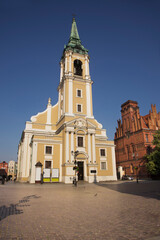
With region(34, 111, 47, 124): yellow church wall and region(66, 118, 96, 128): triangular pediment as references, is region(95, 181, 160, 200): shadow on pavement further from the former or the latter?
region(34, 111, 47, 124): yellow church wall

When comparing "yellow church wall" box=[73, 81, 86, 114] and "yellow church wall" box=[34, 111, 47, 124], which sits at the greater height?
"yellow church wall" box=[73, 81, 86, 114]

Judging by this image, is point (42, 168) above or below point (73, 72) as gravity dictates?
below

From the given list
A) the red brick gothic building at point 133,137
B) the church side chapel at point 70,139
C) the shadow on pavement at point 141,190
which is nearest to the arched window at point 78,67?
the church side chapel at point 70,139

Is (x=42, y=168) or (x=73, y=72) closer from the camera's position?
(x=42, y=168)

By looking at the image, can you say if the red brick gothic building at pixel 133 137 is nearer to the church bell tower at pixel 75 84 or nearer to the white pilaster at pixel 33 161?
the church bell tower at pixel 75 84

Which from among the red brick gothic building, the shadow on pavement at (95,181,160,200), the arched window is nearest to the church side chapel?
the arched window

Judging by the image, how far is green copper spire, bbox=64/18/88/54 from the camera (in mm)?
43150

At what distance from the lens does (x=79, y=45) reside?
45.2 meters

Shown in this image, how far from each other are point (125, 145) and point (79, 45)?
105 feet

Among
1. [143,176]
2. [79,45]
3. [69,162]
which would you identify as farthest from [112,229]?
[79,45]

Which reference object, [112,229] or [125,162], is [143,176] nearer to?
[125,162]

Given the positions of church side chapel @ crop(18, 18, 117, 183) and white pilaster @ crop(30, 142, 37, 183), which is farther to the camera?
church side chapel @ crop(18, 18, 117, 183)

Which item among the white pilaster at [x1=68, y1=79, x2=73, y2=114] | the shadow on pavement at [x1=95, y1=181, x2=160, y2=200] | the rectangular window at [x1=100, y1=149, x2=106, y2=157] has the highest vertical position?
the white pilaster at [x1=68, y1=79, x2=73, y2=114]

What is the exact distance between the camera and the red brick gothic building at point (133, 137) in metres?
45.2
